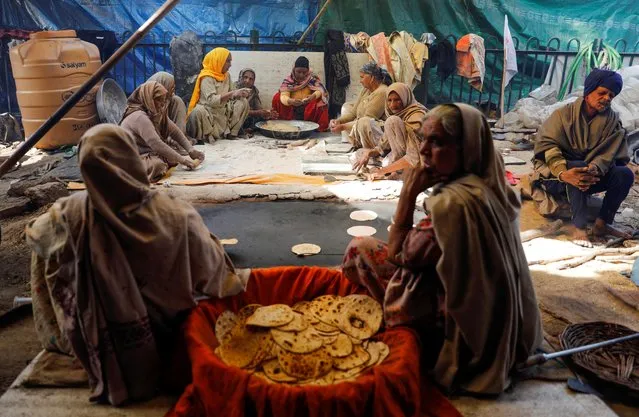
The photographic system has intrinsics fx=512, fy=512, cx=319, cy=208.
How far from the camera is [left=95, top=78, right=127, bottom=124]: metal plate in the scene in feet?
24.8

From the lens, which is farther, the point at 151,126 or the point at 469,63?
the point at 469,63

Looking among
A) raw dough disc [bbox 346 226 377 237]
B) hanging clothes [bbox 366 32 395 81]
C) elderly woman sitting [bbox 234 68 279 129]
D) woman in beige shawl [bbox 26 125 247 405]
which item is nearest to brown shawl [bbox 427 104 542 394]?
woman in beige shawl [bbox 26 125 247 405]

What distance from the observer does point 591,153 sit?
485 centimetres

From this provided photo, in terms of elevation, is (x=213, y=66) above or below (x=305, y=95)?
above

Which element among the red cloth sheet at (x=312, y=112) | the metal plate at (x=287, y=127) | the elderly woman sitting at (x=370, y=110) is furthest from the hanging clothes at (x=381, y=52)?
the elderly woman sitting at (x=370, y=110)

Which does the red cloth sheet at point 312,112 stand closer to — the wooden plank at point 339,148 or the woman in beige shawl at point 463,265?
the wooden plank at point 339,148

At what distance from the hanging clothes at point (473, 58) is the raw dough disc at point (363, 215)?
572 centimetres

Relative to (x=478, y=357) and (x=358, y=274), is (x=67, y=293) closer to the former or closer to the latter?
(x=358, y=274)

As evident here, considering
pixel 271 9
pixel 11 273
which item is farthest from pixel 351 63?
pixel 11 273

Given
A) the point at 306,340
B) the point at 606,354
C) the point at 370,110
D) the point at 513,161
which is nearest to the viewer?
the point at 306,340

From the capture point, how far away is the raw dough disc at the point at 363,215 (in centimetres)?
475

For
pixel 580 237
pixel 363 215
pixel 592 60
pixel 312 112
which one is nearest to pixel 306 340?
pixel 363 215

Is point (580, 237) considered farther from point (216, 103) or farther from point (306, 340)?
point (216, 103)

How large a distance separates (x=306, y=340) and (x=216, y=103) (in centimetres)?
637
